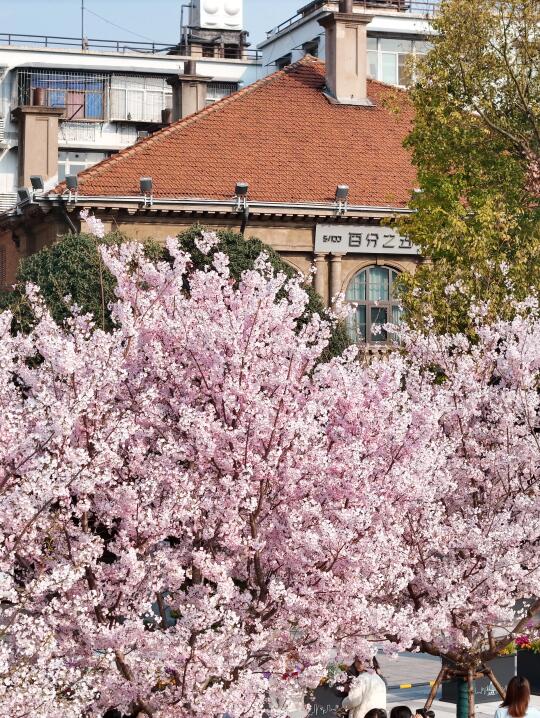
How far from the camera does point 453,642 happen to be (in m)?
21.8

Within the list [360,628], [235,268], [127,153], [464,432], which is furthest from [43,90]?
[360,628]

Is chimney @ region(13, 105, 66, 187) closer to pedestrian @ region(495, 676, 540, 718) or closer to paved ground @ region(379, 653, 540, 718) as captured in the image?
paved ground @ region(379, 653, 540, 718)

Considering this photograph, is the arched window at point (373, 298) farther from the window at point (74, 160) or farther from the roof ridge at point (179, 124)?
the window at point (74, 160)

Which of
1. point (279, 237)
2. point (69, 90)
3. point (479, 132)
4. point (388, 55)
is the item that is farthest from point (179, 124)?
point (69, 90)

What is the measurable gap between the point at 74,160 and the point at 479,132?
5609 centimetres

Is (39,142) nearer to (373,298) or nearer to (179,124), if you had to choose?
(179,124)

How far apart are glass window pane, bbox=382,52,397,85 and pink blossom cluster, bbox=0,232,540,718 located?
202 ft

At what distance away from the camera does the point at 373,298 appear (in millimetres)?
59406

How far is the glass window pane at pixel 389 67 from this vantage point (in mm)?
80438

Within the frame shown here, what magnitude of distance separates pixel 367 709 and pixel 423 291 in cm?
1267

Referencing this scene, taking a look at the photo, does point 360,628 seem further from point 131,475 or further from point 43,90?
point 43,90

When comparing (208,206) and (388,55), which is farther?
(388,55)

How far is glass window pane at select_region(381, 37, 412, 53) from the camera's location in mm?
81312

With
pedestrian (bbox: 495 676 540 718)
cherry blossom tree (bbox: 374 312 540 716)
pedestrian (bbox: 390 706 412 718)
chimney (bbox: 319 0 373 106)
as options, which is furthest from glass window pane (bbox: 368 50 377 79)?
pedestrian (bbox: 495 676 540 718)
